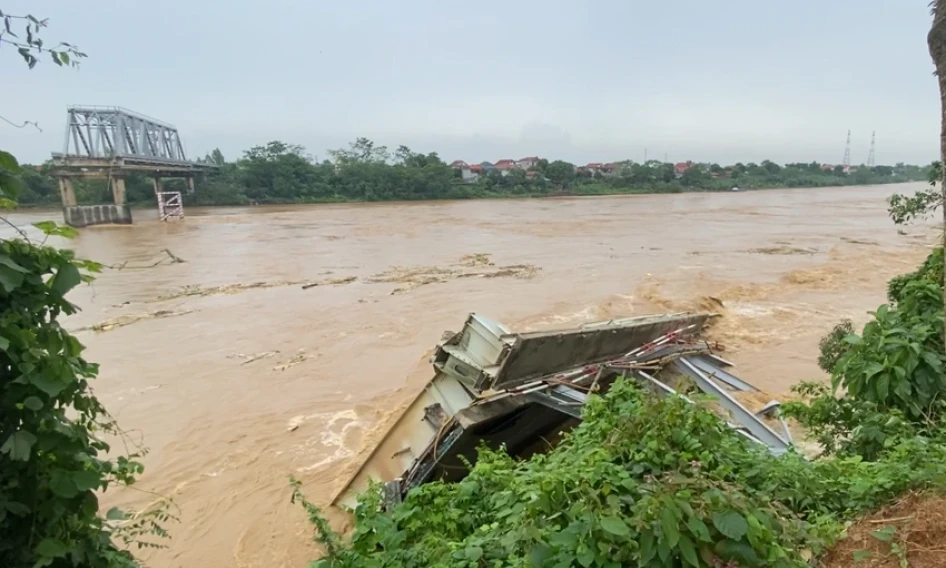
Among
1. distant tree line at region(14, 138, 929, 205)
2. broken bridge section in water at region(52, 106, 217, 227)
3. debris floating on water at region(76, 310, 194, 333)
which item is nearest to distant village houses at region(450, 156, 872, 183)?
distant tree line at region(14, 138, 929, 205)

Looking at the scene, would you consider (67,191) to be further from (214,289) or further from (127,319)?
(127,319)

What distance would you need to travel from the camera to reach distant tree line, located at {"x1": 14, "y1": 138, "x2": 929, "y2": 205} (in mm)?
57750

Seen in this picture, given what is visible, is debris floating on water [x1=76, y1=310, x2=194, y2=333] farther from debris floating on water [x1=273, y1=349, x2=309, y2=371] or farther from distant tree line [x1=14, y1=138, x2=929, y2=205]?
distant tree line [x1=14, y1=138, x2=929, y2=205]

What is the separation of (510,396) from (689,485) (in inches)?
118

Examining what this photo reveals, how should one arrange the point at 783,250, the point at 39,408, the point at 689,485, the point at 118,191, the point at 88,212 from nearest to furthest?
the point at 39,408 → the point at 689,485 → the point at 783,250 → the point at 88,212 → the point at 118,191

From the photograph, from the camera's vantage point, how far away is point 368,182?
60250 millimetres

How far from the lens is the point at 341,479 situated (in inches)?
268

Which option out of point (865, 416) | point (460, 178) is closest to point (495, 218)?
point (460, 178)

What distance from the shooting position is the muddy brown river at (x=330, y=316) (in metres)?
6.98

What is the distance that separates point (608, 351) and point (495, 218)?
3446 cm

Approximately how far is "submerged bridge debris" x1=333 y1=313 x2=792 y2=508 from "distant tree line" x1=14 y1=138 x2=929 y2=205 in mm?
50539

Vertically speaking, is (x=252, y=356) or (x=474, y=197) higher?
(x=474, y=197)

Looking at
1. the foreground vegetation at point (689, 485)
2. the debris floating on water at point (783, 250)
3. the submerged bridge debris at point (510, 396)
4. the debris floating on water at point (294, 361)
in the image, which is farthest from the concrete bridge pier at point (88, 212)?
the foreground vegetation at point (689, 485)

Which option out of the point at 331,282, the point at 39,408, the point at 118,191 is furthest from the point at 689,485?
the point at 118,191
